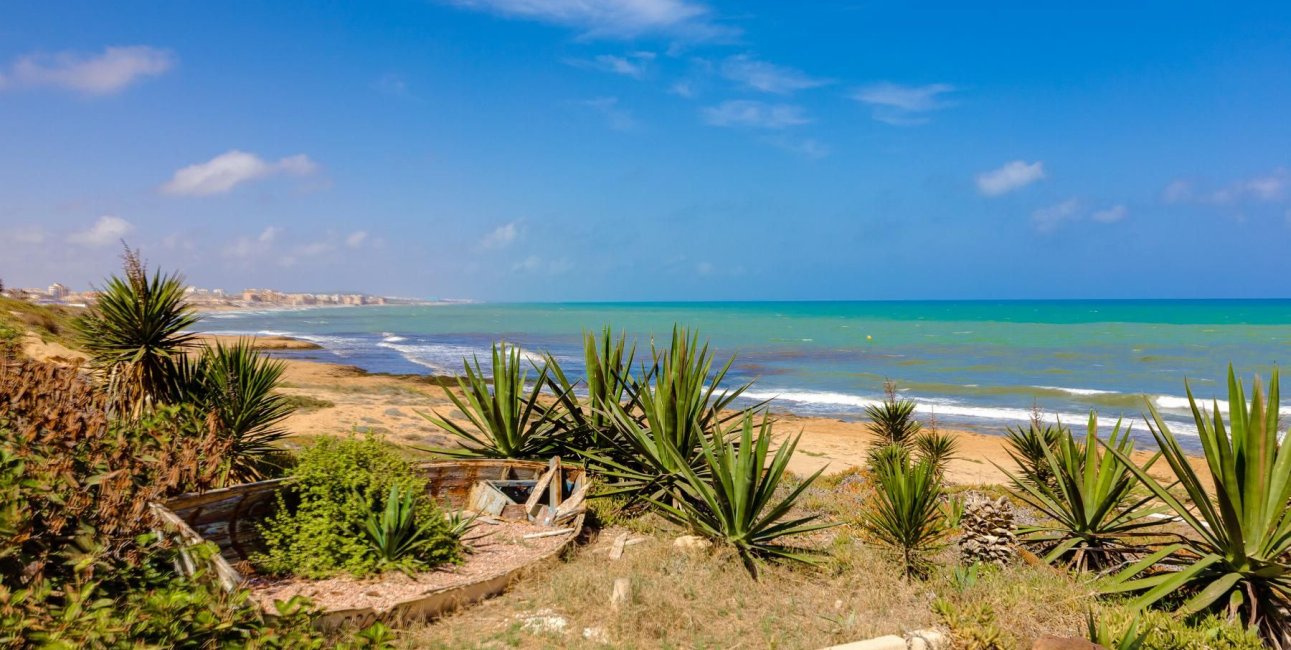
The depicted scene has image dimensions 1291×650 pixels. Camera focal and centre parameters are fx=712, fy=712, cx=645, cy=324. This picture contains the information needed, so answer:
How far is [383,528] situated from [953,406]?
82.4ft

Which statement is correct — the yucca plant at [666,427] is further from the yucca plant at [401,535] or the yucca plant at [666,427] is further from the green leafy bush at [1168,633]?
the green leafy bush at [1168,633]

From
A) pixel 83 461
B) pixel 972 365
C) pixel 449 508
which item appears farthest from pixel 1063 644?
pixel 972 365

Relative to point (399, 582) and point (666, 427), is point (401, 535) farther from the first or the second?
point (666, 427)

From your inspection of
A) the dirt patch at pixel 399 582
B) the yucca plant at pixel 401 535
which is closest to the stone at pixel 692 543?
the dirt patch at pixel 399 582

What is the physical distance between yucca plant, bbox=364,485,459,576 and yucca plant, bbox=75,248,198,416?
4.01m

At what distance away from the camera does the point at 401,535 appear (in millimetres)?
5523

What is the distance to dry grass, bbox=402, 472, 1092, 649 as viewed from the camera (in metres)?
4.46

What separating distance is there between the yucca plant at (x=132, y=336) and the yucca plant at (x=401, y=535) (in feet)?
13.1

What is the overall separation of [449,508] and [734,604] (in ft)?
11.2

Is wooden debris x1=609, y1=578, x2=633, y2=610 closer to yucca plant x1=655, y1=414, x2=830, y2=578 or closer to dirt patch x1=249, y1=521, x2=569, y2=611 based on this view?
dirt patch x1=249, y1=521, x2=569, y2=611

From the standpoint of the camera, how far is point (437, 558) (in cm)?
572

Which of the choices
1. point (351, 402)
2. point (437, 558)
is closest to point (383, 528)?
point (437, 558)

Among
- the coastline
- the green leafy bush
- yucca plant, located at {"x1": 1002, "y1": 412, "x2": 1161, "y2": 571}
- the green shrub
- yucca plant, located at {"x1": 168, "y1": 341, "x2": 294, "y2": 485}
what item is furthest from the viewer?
the coastline

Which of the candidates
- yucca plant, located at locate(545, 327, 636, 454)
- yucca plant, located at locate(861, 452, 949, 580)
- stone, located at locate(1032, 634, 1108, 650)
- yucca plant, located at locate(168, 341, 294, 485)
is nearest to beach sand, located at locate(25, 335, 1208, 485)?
yucca plant, located at locate(168, 341, 294, 485)
